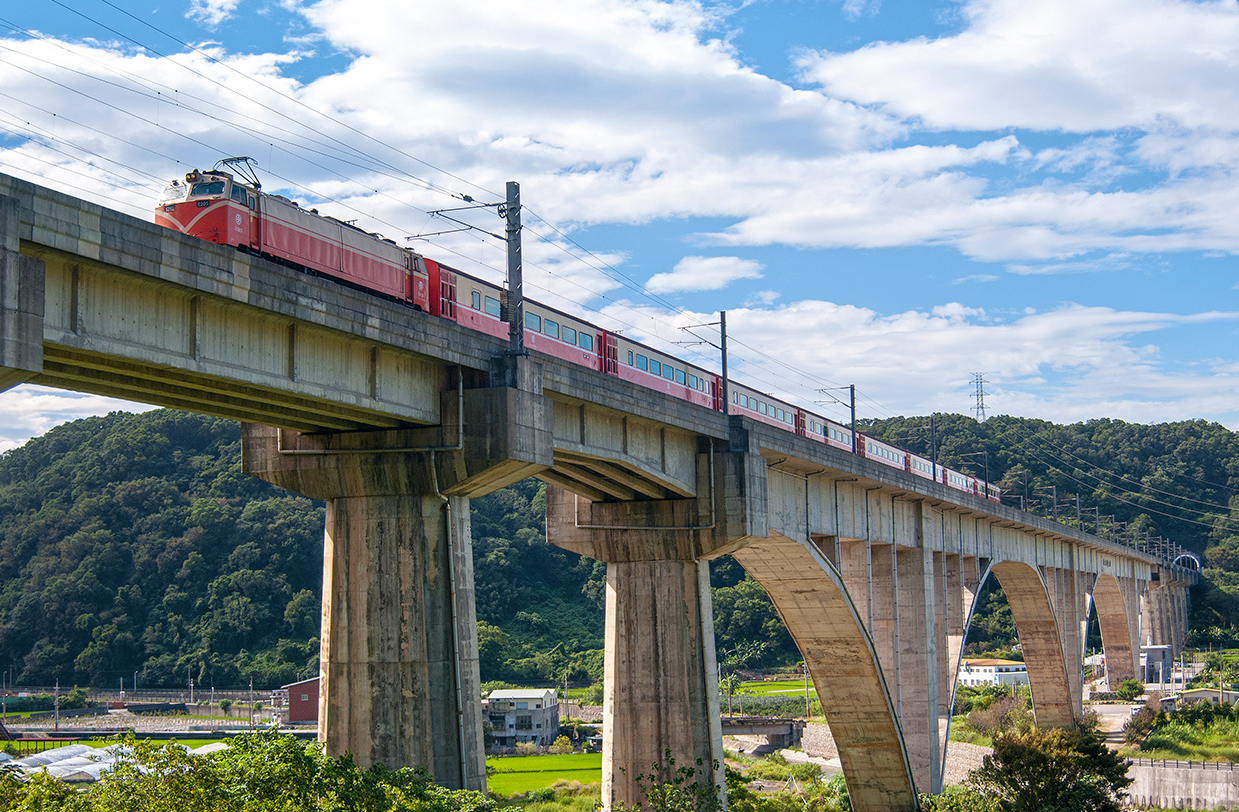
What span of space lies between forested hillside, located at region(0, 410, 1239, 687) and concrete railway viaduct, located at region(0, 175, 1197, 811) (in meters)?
76.2

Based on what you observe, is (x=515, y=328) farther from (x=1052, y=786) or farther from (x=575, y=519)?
(x=1052, y=786)

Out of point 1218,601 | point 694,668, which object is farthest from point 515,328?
point 1218,601

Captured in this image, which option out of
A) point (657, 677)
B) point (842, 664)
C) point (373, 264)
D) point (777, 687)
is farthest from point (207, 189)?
point (777, 687)

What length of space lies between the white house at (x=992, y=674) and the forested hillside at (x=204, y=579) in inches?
883

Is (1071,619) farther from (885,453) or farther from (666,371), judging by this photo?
(666,371)

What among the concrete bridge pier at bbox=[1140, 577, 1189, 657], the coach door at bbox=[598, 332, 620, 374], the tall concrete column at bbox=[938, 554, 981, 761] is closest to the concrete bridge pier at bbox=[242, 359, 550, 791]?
the coach door at bbox=[598, 332, 620, 374]

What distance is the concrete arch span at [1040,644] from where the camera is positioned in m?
78.1

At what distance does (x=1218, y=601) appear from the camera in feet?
509

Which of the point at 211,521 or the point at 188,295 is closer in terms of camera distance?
the point at 188,295

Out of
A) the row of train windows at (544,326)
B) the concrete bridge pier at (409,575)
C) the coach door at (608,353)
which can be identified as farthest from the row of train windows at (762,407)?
the concrete bridge pier at (409,575)

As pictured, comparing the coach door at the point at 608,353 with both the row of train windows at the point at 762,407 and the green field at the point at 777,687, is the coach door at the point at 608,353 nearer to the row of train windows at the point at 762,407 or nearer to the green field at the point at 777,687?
the row of train windows at the point at 762,407

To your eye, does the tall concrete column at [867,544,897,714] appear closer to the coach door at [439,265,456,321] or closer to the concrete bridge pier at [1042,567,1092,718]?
the coach door at [439,265,456,321]

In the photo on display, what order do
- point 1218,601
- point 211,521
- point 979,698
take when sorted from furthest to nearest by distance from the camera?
point 1218,601, point 211,521, point 979,698

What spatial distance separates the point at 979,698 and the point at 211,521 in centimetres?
8003
